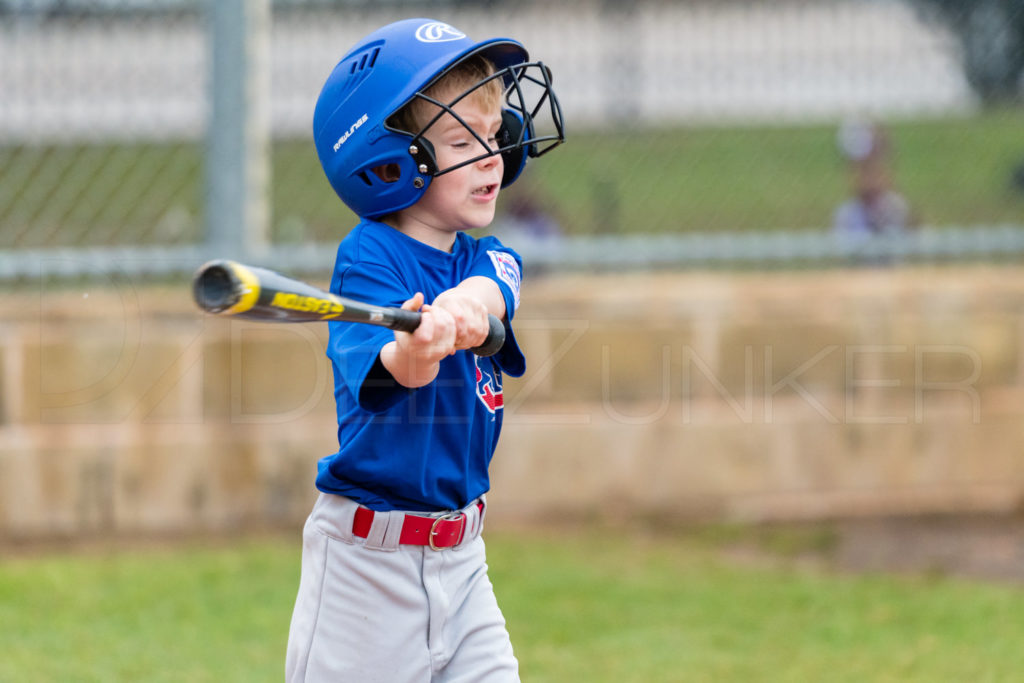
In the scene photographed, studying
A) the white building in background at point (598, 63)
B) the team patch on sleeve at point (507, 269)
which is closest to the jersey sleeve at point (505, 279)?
the team patch on sleeve at point (507, 269)

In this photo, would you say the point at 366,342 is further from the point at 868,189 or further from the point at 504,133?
the point at 868,189

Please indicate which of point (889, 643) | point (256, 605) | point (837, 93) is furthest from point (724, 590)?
point (837, 93)

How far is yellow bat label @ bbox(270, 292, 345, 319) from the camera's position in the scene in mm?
2000

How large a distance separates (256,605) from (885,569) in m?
2.45

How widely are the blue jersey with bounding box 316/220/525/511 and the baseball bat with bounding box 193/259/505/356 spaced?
0.27m

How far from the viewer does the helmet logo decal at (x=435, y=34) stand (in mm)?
2570

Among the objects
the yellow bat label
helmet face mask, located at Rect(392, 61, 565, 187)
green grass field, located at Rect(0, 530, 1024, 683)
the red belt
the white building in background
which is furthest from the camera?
the white building in background

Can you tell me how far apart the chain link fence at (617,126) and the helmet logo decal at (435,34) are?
3.09 m

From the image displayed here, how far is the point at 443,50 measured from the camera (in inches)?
100

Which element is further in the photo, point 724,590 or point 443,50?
point 724,590

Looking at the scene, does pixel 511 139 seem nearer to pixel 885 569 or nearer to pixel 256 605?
pixel 256 605

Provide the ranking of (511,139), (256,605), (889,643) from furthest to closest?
(256,605) < (889,643) < (511,139)

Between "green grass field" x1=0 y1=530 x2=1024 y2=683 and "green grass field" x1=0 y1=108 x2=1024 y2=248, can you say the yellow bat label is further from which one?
"green grass field" x1=0 y1=108 x2=1024 y2=248

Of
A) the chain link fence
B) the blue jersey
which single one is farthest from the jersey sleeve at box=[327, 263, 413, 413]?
the chain link fence
